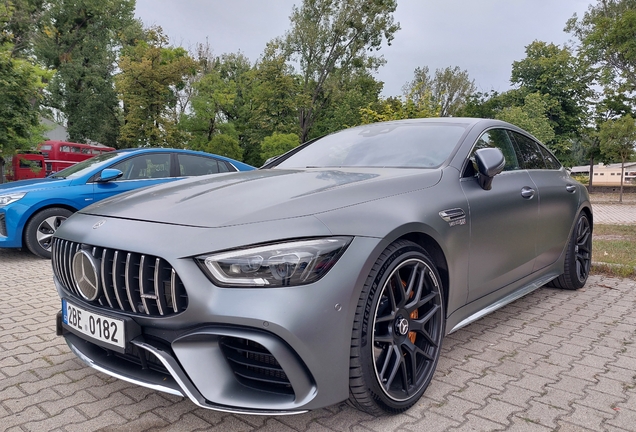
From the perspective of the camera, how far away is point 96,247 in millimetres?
1923

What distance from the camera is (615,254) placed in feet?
19.5

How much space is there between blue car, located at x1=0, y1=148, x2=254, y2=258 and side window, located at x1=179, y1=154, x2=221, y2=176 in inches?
0.6

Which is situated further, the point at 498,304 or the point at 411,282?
the point at 498,304

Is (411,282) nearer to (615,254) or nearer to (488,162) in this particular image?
(488,162)

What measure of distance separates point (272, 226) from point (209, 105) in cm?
2617

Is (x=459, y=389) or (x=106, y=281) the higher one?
(x=106, y=281)

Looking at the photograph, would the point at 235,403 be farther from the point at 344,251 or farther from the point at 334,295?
the point at 344,251

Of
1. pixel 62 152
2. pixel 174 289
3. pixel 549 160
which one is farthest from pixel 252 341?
pixel 62 152

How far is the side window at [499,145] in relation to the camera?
2.95 meters

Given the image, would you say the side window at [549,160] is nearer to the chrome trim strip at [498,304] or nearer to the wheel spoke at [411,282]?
the chrome trim strip at [498,304]

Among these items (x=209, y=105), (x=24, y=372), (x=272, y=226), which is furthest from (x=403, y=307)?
(x=209, y=105)

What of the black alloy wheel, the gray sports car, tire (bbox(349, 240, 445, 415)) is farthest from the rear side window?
tire (bbox(349, 240, 445, 415))

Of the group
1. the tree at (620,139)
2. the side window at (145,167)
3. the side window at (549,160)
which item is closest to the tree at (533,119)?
the tree at (620,139)

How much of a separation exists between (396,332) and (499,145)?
1862 millimetres
